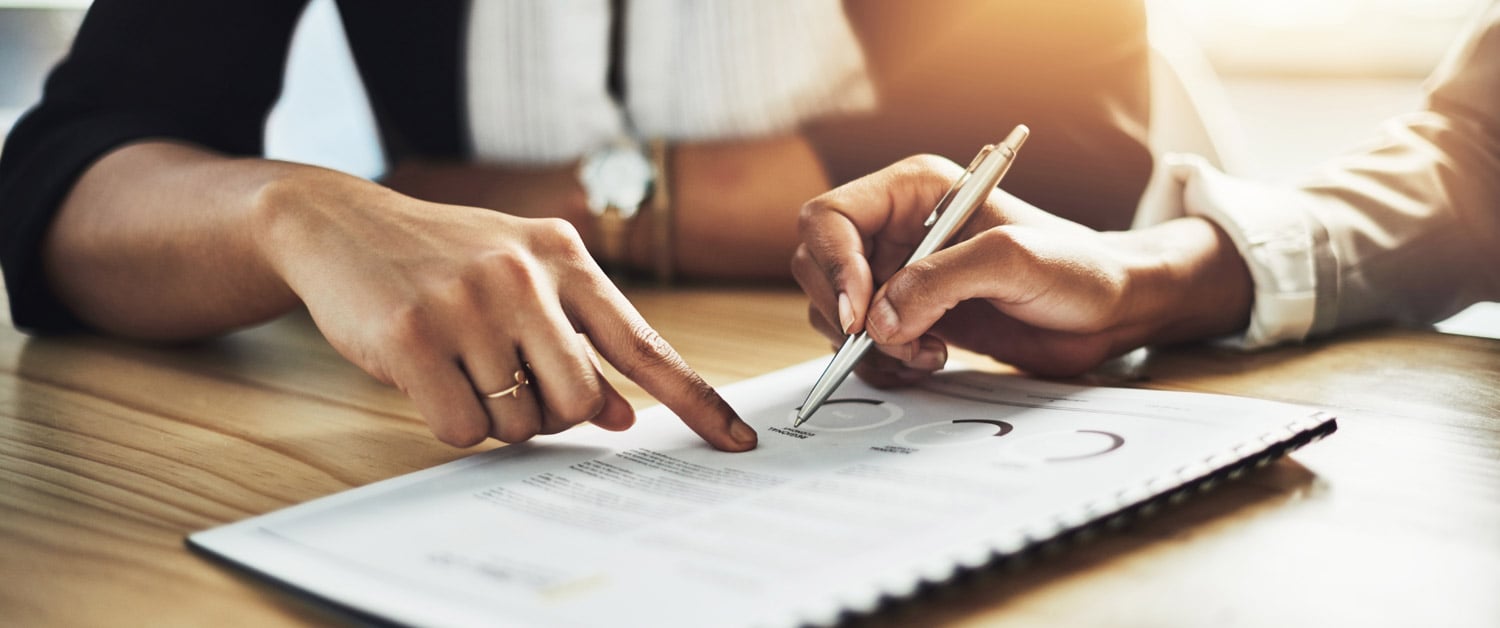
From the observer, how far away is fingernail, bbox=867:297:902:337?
55 cm

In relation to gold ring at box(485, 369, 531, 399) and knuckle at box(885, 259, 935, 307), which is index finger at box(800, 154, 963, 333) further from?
gold ring at box(485, 369, 531, 399)

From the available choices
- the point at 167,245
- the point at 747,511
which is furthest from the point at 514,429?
the point at 167,245

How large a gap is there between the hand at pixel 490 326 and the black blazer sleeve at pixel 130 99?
1.26 ft

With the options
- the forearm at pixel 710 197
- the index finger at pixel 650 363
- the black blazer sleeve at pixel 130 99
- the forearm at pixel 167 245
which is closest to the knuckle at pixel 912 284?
the index finger at pixel 650 363

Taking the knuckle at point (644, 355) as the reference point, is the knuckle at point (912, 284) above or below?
above

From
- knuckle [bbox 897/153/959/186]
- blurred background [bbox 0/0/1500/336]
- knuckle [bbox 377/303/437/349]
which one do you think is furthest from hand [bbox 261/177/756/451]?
blurred background [bbox 0/0/1500/336]

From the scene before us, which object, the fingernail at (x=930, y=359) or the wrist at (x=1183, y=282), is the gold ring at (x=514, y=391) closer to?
the fingernail at (x=930, y=359)

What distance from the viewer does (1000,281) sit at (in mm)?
559

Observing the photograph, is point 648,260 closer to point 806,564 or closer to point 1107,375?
point 1107,375

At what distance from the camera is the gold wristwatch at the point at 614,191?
3.29 ft

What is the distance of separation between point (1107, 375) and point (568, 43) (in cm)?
61

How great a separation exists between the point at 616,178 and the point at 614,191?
13mm

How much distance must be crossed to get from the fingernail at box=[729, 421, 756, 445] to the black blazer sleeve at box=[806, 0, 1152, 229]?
61cm

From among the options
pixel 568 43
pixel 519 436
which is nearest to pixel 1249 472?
pixel 519 436
